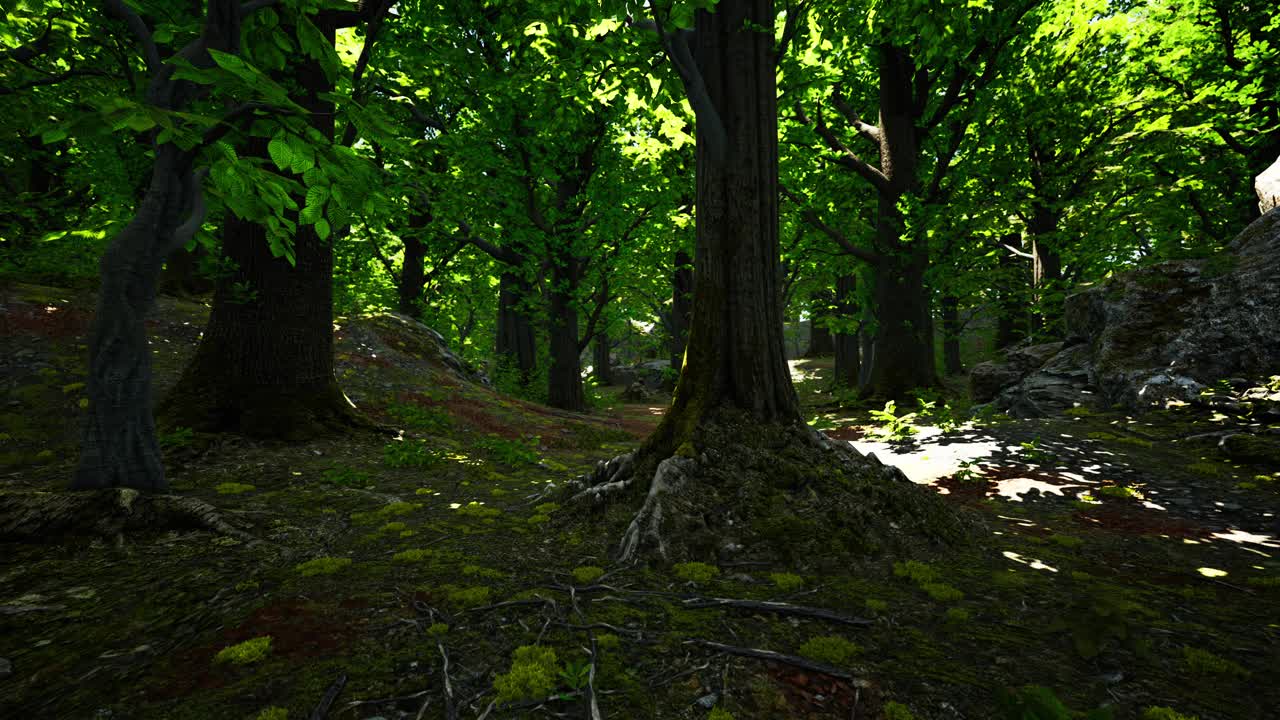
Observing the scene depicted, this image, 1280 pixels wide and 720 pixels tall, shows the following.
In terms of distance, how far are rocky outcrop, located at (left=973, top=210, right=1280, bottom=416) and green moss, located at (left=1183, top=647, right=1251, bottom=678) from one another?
756cm

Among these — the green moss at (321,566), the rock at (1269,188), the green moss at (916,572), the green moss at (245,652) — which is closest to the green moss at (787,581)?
the green moss at (916,572)

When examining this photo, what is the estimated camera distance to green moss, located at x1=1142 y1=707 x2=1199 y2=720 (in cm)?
224

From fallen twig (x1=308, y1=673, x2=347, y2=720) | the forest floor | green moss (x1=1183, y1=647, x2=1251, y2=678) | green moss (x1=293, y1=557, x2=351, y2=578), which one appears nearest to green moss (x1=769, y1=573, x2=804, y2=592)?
the forest floor

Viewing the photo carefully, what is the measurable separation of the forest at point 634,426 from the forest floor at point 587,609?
0.10 ft

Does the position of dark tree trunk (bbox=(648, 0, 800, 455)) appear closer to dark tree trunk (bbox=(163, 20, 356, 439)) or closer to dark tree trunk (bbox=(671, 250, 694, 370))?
dark tree trunk (bbox=(163, 20, 356, 439))

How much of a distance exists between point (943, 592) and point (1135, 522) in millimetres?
3389

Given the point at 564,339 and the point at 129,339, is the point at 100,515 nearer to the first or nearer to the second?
the point at 129,339

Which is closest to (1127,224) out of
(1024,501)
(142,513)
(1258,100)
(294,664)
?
(1258,100)

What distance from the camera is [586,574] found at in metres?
3.73

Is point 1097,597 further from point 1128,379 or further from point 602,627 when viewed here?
point 1128,379

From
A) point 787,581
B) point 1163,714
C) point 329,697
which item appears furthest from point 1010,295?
point 329,697

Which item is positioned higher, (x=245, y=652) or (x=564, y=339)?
(x=564, y=339)

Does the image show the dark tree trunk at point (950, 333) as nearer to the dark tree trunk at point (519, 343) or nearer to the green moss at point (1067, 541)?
the dark tree trunk at point (519, 343)

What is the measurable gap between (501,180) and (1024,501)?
12537 millimetres
